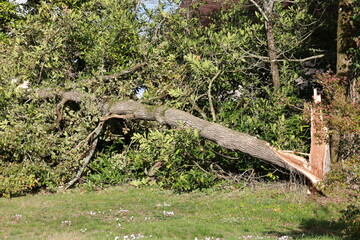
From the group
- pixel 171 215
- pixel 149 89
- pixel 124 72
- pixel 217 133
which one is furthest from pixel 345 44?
pixel 124 72

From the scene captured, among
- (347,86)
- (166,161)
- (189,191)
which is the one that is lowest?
(189,191)

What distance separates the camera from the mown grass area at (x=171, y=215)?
6.91 meters

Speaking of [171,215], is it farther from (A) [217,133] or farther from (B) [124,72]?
(B) [124,72]

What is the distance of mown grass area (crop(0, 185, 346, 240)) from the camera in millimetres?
6910

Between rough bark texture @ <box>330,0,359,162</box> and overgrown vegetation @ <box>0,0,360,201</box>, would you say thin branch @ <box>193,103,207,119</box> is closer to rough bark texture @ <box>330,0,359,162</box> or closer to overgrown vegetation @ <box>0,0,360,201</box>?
overgrown vegetation @ <box>0,0,360,201</box>

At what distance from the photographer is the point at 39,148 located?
10.9m

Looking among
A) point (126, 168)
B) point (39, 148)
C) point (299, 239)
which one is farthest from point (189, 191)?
point (299, 239)

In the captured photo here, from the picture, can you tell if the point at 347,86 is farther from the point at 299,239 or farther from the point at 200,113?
the point at 299,239

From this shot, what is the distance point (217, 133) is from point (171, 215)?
2.62 meters

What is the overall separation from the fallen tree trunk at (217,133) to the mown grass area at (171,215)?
578 millimetres

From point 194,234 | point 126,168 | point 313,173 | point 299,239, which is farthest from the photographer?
point 126,168

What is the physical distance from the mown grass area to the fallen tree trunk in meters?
0.58

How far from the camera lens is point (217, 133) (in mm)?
10258

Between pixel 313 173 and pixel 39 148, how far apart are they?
6.59 metres
